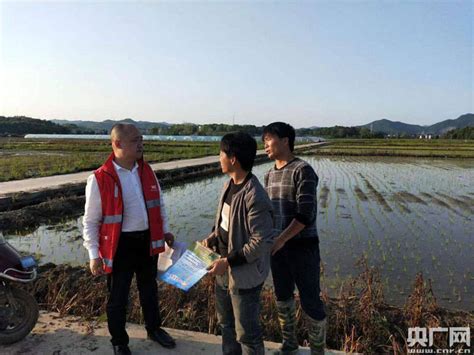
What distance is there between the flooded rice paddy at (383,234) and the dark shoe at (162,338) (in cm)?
212

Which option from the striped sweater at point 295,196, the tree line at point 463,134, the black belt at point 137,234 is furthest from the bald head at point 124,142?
the tree line at point 463,134

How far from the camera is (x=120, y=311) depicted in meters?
2.37

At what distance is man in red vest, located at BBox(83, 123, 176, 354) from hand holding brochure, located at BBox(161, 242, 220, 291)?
304mm

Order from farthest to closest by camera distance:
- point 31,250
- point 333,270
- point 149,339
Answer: point 31,250, point 333,270, point 149,339

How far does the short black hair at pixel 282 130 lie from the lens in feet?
7.39

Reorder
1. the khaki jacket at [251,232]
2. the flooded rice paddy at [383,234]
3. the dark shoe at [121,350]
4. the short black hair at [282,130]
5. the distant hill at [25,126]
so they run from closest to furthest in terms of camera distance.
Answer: the khaki jacket at [251,232], the short black hair at [282,130], the dark shoe at [121,350], the flooded rice paddy at [383,234], the distant hill at [25,126]

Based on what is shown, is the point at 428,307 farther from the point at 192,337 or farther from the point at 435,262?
the point at 435,262

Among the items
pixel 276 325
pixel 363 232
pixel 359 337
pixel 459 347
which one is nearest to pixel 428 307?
pixel 459 347

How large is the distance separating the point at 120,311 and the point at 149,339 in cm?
37

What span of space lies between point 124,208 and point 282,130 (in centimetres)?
111

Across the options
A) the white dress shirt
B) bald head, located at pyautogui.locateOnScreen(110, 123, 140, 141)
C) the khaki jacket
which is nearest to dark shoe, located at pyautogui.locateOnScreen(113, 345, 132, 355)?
the white dress shirt

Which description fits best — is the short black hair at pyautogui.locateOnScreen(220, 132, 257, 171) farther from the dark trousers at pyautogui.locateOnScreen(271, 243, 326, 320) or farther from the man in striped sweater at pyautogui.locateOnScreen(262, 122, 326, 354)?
the dark trousers at pyautogui.locateOnScreen(271, 243, 326, 320)

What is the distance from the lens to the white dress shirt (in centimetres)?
223

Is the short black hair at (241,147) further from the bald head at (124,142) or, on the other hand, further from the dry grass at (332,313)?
the dry grass at (332,313)
